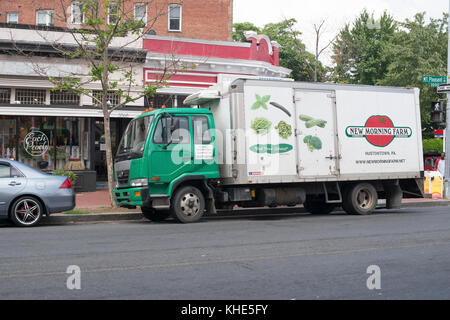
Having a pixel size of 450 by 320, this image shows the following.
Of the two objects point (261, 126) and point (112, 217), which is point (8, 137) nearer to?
point (112, 217)

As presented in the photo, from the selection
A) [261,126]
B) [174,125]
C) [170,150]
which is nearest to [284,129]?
[261,126]

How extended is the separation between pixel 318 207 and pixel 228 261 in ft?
28.0

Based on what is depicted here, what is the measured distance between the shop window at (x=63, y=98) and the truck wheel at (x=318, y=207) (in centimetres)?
1020

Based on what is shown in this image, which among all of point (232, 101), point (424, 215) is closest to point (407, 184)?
point (424, 215)

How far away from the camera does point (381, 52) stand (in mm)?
47312

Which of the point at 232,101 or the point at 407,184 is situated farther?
the point at 407,184

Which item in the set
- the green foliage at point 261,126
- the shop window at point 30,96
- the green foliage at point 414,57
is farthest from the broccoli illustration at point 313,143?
the green foliage at point 414,57

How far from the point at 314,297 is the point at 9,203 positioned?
8.11 meters

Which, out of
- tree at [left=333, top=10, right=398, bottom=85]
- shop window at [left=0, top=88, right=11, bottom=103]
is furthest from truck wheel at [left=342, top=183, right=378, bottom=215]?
tree at [left=333, top=10, right=398, bottom=85]

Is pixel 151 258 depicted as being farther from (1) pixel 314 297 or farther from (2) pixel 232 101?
(2) pixel 232 101

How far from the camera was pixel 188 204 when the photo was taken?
12.2m

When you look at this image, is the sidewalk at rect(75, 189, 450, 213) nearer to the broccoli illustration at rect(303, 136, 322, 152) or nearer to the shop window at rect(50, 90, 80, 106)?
the shop window at rect(50, 90, 80, 106)
